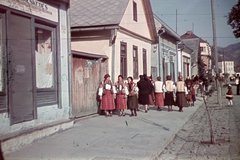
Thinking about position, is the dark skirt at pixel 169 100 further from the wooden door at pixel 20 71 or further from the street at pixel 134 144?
the wooden door at pixel 20 71

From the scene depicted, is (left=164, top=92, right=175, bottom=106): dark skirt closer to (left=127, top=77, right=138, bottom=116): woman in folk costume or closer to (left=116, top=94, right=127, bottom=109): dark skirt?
(left=127, top=77, right=138, bottom=116): woman in folk costume

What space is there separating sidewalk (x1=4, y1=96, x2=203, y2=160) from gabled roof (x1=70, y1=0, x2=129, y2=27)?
6.15 m

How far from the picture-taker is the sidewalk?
563cm

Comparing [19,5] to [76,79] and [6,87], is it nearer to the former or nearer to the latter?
[6,87]

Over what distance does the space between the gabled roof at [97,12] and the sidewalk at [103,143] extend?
20.2 feet

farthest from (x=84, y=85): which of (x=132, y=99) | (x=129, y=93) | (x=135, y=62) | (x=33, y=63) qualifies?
(x=135, y=62)

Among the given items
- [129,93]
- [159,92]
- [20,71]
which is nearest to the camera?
[20,71]

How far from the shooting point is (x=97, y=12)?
14.6 meters

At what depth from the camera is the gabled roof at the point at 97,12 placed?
13.9m

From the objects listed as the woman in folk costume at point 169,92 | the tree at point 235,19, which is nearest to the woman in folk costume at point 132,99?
the woman in folk costume at point 169,92

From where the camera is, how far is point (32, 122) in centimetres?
738

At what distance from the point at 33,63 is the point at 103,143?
2.86 meters

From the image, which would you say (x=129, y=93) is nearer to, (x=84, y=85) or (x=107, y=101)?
(x=107, y=101)

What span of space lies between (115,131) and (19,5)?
4.35 m
